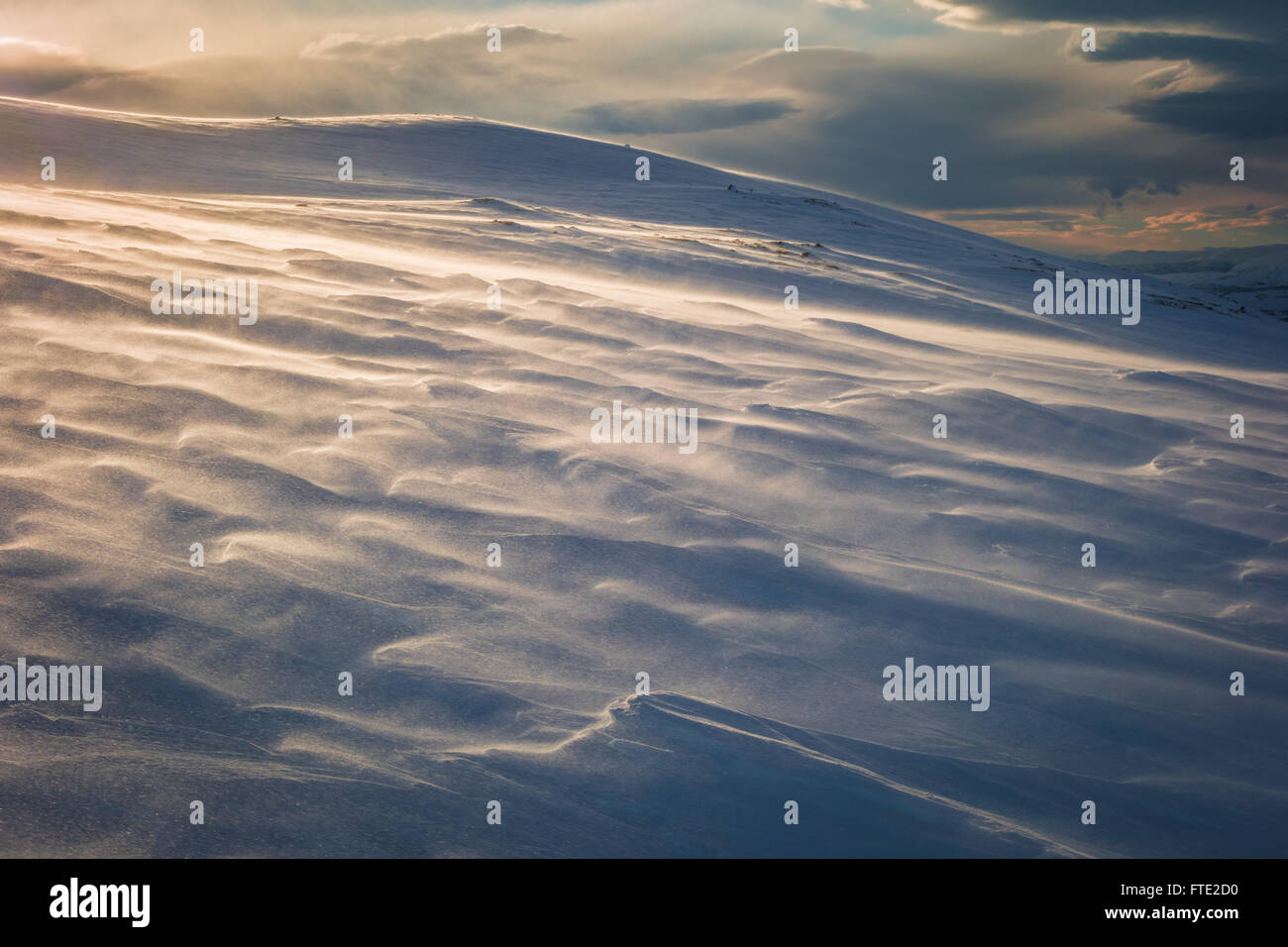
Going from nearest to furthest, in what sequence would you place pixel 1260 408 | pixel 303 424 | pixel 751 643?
pixel 751 643 < pixel 303 424 < pixel 1260 408

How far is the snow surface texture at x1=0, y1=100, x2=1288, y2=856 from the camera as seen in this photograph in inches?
95.4

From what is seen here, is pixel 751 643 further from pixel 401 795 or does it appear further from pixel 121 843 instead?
pixel 121 843

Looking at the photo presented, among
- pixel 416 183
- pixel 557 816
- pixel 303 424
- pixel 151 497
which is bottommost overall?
pixel 557 816

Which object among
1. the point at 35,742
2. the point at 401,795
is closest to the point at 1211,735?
Result: the point at 401,795

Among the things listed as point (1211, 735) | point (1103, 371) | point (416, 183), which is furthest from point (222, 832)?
point (416, 183)

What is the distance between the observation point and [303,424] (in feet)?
13.9

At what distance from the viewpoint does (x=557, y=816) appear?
235cm

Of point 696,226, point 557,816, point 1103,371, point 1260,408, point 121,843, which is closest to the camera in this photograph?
point 121,843

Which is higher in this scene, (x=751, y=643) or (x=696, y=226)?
(x=696, y=226)

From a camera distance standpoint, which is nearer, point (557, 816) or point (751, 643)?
point (557, 816)

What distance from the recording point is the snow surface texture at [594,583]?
2.42 meters

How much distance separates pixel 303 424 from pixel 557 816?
8.80ft

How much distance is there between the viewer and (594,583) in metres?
3.34

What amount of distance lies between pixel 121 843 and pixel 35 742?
53 centimetres
